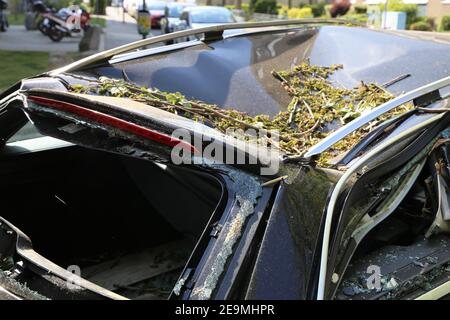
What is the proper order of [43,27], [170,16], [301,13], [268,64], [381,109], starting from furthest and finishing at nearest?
1. [301,13]
2. [170,16]
3. [43,27]
4. [268,64]
5. [381,109]

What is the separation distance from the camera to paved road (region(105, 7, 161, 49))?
→ 58.8 feet

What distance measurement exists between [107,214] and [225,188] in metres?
1.53

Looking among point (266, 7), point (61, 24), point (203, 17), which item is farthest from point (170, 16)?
point (266, 7)

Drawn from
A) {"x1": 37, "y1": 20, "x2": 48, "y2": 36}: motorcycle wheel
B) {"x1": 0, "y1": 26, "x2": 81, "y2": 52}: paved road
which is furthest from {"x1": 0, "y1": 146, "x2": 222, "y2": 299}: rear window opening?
{"x1": 37, "y1": 20, "x2": 48, "y2": 36}: motorcycle wheel

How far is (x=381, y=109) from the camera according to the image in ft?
6.27

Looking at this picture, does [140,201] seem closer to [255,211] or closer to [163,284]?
[163,284]

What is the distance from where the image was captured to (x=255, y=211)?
1.61 metres

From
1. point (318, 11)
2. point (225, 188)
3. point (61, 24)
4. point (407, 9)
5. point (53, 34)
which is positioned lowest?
point (53, 34)

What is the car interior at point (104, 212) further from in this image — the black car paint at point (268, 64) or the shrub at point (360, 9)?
the shrub at point (360, 9)

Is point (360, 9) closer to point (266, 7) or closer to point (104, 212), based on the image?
point (266, 7)

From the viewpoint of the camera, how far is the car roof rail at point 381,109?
5.88 ft

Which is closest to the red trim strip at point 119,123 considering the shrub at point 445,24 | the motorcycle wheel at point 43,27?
the motorcycle wheel at point 43,27

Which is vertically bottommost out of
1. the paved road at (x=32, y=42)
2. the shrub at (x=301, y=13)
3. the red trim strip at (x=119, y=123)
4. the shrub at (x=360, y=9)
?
the paved road at (x=32, y=42)
